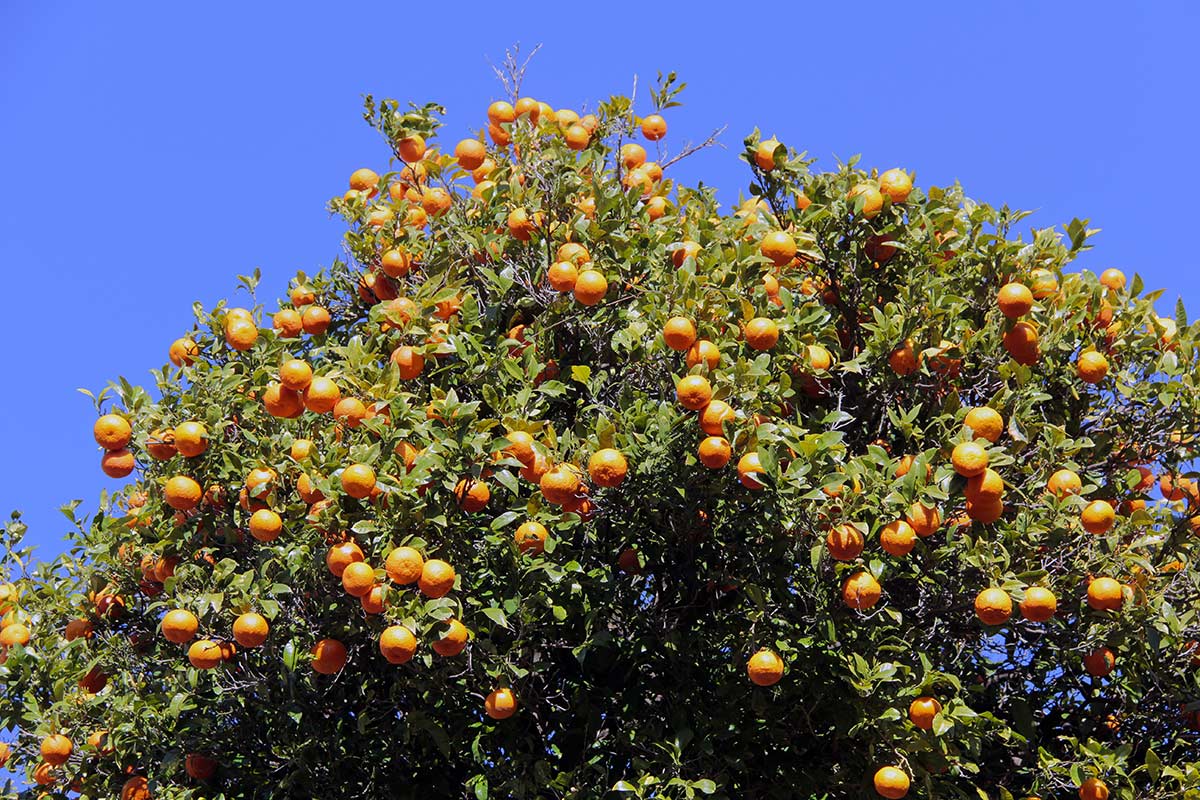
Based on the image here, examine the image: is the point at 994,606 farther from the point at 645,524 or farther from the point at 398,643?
the point at 398,643

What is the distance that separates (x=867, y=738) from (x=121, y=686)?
4111 millimetres

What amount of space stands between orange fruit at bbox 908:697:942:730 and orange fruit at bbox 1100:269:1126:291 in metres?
2.78

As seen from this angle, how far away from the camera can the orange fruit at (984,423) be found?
5.97 m

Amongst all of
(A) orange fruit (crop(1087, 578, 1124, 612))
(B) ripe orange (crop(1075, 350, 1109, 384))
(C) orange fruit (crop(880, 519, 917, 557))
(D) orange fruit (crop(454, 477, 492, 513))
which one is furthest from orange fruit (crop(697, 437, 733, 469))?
(B) ripe orange (crop(1075, 350, 1109, 384))

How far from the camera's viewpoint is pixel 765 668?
5.86 meters

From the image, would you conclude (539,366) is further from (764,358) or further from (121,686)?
(121,686)

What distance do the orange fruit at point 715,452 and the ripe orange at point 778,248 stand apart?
1.21 m

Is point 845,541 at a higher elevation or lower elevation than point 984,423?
lower

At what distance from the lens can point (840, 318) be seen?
726 centimetres

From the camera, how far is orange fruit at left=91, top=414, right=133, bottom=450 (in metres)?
6.86

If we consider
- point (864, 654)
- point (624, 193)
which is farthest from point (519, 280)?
point (864, 654)

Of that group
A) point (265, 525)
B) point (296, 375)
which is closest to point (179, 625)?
point (265, 525)

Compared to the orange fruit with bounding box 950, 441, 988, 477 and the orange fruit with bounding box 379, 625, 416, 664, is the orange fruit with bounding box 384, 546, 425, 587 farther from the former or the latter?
the orange fruit with bounding box 950, 441, 988, 477

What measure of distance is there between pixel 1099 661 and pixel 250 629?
444cm
